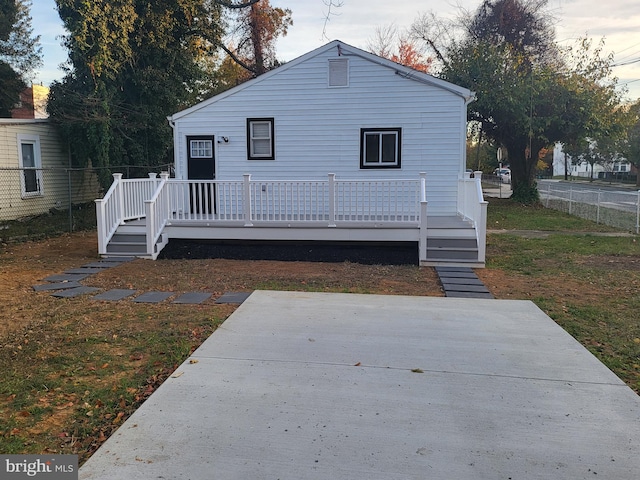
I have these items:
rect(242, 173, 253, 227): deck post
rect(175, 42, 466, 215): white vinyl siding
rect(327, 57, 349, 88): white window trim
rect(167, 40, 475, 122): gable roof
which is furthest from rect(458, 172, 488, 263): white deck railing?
rect(242, 173, 253, 227): deck post

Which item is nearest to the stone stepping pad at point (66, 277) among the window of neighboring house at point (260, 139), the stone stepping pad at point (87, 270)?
the stone stepping pad at point (87, 270)

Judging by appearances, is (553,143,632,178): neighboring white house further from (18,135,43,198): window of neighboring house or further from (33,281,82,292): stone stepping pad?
(33,281,82,292): stone stepping pad

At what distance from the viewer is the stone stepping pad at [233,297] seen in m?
6.08

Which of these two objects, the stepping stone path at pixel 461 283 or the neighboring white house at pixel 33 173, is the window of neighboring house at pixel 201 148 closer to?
the neighboring white house at pixel 33 173

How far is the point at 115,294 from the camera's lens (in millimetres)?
6453

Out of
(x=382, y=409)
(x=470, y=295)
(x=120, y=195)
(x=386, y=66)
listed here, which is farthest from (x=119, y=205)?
(x=382, y=409)

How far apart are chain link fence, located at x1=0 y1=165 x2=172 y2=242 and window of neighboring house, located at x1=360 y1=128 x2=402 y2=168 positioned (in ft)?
23.9

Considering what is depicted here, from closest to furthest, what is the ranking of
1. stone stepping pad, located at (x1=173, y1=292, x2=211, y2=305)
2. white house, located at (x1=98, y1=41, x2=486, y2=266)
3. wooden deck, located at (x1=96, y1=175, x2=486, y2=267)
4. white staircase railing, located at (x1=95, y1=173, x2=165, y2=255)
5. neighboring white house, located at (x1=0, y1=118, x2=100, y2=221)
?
stone stepping pad, located at (x1=173, y1=292, x2=211, y2=305) < wooden deck, located at (x1=96, y1=175, x2=486, y2=267) < white staircase railing, located at (x1=95, y1=173, x2=165, y2=255) < white house, located at (x1=98, y1=41, x2=486, y2=266) < neighboring white house, located at (x1=0, y1=118, x2=100, y2=221)

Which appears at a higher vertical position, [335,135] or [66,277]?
[335,135]

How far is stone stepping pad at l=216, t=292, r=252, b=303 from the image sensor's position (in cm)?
608

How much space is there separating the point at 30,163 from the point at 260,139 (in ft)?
26.1

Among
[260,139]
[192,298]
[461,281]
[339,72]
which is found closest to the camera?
[192,298]

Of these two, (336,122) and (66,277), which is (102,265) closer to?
(66,277)

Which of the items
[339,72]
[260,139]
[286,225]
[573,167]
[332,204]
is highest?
[339,72]
